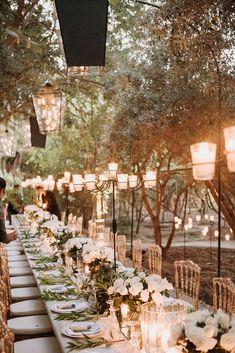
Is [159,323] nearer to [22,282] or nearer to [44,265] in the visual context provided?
[44,265]

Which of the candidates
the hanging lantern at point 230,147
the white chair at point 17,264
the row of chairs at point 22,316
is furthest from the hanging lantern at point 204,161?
the white chair at point 17,264

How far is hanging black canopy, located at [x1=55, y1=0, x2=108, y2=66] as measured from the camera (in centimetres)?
460

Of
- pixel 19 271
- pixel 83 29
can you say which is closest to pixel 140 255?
pixel 19 271

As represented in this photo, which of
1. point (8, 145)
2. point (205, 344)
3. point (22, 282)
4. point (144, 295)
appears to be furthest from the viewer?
point (8, 145)

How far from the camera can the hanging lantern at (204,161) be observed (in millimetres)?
3914

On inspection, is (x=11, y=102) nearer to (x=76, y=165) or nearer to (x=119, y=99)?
(x=119, y=99)

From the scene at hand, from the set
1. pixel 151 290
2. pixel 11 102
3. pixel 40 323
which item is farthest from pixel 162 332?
pixel 11 102

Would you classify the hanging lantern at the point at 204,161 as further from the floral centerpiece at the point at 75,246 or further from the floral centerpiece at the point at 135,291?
the floral centerpiece at the point at 75,246

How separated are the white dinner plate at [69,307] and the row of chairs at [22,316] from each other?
0.35 metres

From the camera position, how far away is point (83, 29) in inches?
185

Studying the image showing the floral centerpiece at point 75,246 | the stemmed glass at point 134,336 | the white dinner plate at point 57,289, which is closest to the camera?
the stemmed glass at point 134,336

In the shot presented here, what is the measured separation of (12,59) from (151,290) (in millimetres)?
7614

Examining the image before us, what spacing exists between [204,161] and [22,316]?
3.21 meters

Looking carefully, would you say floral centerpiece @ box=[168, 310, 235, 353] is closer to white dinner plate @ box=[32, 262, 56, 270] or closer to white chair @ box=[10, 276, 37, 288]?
white dinner plate @ box=[32, 262, 56, 270]
